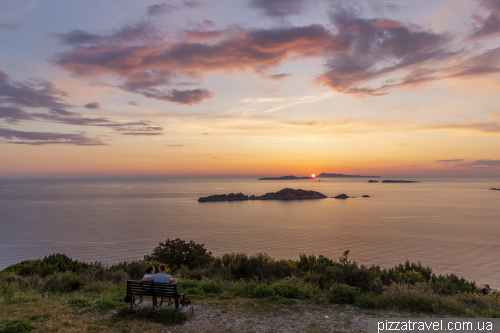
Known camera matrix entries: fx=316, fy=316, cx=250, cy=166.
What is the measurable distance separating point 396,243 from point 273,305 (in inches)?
1696

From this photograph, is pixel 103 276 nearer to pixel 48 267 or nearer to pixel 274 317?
pixel 48 267

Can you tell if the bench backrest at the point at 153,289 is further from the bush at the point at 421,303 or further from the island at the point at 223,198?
the island at the point at 223,198

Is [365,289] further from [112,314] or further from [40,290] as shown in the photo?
[40,290]

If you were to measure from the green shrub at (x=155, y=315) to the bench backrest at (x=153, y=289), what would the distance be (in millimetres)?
407

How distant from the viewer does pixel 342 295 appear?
1034cm

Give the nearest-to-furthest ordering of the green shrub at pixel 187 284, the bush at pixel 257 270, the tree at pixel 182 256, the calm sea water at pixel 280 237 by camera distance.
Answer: the green shrub at pixel 187 284, the bush at pixel 257 270, the tree at pixel 182 256, the calm sea water at pixel 280 237

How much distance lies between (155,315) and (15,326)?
324 cm

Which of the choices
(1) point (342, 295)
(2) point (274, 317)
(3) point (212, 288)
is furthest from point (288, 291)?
(3) point (212, 288)

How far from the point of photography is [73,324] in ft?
26.9

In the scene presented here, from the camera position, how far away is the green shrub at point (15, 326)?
7496 mm

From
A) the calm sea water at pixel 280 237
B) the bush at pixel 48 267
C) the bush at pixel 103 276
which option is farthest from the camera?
the calm sea water at pixel 280 237

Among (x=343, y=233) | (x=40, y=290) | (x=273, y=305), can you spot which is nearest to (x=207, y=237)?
(x=343, y=233)

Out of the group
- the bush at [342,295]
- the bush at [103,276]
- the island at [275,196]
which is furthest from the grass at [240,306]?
the island at [275,196]

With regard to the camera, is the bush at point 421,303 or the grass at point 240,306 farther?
the bush at point 421,303
